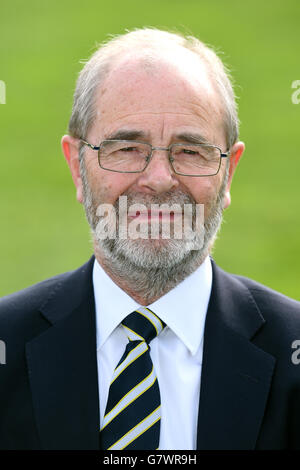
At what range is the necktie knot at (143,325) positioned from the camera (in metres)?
4.16

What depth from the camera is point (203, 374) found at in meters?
4.10

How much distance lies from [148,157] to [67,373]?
98cm

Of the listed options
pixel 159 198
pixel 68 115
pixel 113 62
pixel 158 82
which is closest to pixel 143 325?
pixel 159 198

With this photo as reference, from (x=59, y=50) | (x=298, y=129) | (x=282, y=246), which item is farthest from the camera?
(x=59, y=50)

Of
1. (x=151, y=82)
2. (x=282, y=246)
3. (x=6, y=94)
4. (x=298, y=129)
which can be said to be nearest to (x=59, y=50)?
(x=6, y=94)

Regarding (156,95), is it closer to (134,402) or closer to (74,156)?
(74,156)

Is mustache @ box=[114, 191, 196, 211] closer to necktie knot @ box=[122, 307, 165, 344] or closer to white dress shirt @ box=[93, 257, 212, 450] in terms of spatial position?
white dress shirt @ box=[93, 257, 212, 450]

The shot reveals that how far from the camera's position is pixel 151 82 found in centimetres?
418

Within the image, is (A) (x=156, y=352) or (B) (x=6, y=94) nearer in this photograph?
(A) (x=156, y=352)

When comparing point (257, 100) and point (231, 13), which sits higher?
point (231, 13)

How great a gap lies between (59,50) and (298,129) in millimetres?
4364

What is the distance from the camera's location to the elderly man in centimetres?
401

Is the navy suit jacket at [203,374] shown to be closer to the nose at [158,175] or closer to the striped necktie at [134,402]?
the striped necktie at [134,402]

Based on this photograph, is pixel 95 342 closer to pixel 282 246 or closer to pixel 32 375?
pixel 32 375
